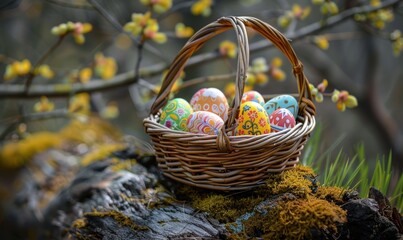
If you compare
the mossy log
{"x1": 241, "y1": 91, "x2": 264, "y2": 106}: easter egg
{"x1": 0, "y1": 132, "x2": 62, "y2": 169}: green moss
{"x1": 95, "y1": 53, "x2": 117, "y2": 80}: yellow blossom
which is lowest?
{"x1": 0, "y1": 132, "x2": 62, "y2": 169}: green moss

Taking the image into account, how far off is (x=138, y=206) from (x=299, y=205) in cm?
66

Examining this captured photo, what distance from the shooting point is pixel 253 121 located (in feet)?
5.38

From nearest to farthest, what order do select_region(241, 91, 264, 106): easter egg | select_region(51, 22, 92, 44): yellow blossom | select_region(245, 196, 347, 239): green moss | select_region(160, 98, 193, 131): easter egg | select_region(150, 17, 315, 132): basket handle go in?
select_region(245, 196, 347, 239): green moss < select_region(150, 17, 315, 132): basket handle < select_region(160, 98, 193, 131): easter egg < select_region(241, 91, 264, 106): easter egg < select_region(51, 22, 92, 44): yellow blossom

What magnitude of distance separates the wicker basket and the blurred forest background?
1.72 ft

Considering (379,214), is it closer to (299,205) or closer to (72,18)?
(299,205)

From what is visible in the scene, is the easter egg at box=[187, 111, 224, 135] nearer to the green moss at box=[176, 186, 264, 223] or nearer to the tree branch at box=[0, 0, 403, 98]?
the green moss at box=[176, 186, 264, 223]

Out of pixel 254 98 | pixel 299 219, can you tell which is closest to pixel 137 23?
pixel 254 98

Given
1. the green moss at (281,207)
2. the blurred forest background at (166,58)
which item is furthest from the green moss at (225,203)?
the blurred forest background at (166,58)

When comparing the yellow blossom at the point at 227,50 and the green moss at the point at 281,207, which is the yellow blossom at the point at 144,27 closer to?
the yellow blossom at the point at 227,50

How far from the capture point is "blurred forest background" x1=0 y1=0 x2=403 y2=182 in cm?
291

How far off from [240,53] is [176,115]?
1.35 ft

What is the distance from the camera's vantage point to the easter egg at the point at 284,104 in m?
1.82

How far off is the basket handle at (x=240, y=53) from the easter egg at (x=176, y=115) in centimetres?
7

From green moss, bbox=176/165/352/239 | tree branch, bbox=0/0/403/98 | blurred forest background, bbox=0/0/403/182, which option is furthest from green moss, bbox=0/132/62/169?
green moss, bbox=176/165/352/239
